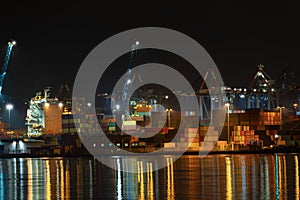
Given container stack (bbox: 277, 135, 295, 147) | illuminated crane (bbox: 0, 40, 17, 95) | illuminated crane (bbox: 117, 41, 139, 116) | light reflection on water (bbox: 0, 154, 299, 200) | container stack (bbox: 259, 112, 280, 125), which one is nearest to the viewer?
light reflection on water (bbox: 0, 154, 299, 200)

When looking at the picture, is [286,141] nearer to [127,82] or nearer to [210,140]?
[210,140]

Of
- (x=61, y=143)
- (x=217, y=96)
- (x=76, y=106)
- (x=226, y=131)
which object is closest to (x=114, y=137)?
(x=61, y=143)

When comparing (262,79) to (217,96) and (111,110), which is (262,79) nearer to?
(217,96)

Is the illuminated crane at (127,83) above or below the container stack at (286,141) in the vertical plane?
above

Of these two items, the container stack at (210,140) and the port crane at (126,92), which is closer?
the container stack at (210,140)

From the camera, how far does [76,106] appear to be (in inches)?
4547

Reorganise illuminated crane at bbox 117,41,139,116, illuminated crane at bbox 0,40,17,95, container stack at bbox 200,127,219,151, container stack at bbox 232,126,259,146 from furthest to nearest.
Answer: illuminated crane at bbox 117,41,139,116, illuminated crane at bbox 0,40,17,95, container stack at bbox 232,126,259,146, container stack at bbox 200,127,219,151

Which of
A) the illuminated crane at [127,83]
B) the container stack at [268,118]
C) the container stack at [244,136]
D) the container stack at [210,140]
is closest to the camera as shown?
the container stack at [210,140]

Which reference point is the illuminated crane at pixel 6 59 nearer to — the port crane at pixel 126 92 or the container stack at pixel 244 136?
the port crane at pixel 126 92

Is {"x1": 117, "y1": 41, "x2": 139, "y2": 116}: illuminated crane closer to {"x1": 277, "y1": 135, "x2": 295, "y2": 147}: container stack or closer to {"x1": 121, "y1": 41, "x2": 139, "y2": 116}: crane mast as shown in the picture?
{"x1": 121, "y1": 41, "x2": 139, "y2": 116}: crane mast

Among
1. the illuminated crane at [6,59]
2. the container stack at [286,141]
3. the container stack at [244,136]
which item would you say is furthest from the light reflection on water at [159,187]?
the illuminated crane at [6,59]

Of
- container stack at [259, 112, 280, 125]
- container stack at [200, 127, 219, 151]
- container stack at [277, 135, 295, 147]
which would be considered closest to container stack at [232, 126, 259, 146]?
container stack at [200, 127, 219, 151]

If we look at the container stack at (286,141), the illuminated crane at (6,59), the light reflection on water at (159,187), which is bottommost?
the container stack at (286,141)

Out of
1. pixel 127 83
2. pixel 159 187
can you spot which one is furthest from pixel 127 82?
pixel 159 187
